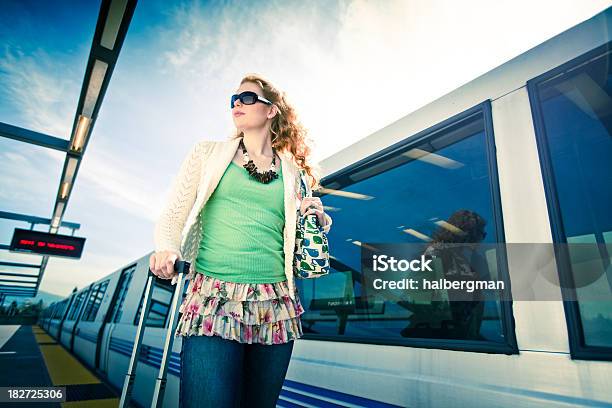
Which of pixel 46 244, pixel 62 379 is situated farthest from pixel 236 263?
pixel 46 244

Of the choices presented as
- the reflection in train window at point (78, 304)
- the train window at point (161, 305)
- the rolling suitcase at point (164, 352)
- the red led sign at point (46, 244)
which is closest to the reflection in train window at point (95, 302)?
the reflection in train window at point (78, 304)

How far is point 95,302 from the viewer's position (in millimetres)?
8328

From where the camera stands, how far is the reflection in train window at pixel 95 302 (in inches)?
308

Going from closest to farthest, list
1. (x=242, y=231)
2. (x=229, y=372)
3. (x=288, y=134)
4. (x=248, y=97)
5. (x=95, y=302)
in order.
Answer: (x=229, y=372)
(x=242, y=231)
(x=248, y=97)
(x=288, y=134)
(x=95, y=302)

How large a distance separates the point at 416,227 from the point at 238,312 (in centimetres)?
126

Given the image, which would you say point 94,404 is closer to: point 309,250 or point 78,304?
point 309,250

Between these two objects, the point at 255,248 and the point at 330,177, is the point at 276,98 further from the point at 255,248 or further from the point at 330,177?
the point at 330,177

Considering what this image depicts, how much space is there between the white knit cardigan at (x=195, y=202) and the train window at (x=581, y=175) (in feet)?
2.59

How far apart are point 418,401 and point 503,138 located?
1067mm

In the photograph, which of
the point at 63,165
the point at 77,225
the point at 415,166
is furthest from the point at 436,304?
the point at 77,225

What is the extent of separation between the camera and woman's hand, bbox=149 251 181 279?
Answer: 3.40 feet

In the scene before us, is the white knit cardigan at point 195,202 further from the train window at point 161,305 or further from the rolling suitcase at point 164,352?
the train window at point 161,305

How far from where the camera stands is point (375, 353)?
1672mm

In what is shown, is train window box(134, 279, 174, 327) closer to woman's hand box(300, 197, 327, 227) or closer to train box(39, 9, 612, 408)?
train box(39, 9, 612, 408)
